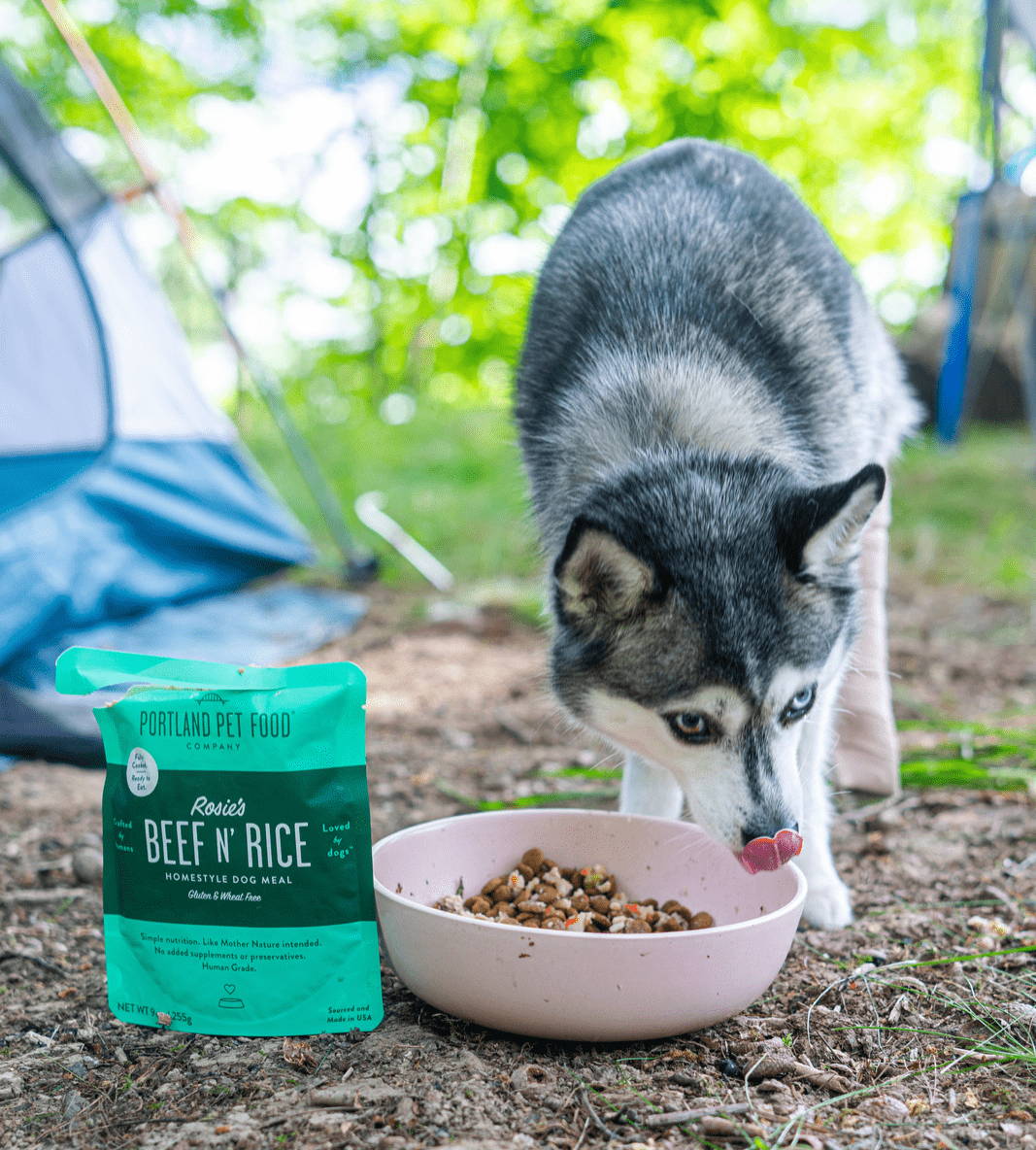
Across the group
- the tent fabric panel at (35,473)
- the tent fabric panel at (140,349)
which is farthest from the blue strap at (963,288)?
the tent fabric panel at (35,473)

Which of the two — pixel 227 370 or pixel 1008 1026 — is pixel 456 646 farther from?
pixel 227 370

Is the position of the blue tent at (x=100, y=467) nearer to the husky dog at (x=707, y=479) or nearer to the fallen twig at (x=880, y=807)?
the husky dog at (x=707, y=479)

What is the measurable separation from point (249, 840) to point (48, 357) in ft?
11.2

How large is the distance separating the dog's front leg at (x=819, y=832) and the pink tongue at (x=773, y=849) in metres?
0.29

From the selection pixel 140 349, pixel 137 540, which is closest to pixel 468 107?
pixel 140 349

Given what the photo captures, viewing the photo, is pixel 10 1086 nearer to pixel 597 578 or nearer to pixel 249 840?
pixel 249 840

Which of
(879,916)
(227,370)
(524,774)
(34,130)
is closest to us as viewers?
(879,916)

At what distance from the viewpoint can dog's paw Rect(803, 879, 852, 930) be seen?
1.90 m

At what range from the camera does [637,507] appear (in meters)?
1.72

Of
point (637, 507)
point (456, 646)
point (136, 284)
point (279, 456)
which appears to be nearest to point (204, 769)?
point (637, 507)

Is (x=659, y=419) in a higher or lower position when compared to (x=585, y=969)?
higher

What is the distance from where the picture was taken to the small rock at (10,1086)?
136cm

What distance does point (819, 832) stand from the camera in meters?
2.07

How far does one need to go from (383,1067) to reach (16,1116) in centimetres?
46
